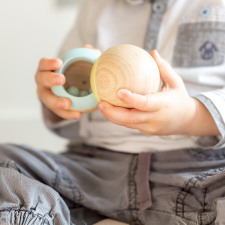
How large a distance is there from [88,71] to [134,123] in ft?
0.50

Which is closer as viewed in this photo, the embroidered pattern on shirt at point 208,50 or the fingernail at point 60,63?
the fingernail at point 60,63

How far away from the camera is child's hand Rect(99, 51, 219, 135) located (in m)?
0.51

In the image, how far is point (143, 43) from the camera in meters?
0.77

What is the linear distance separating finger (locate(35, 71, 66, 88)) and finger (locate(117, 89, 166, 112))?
0.44 ft

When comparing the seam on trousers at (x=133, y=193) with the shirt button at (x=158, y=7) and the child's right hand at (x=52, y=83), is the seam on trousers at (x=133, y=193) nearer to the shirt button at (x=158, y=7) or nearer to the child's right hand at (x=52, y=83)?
the child's right hand at (x=52, y=83)

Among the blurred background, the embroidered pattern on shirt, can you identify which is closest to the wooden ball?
the embroidered pattern on shirt

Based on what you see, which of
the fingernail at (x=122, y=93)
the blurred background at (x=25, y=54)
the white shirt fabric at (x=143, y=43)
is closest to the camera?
the fingernail at (x=122, y=93)

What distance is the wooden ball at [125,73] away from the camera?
49cm

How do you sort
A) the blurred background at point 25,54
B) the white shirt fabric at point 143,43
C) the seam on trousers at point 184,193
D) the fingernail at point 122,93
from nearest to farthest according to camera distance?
1. the fingernail at point 122,93
2. the seam on trousers at point 184,193
3. the white shirt fabric at point 143,43
4. the blurred background at point 25,54

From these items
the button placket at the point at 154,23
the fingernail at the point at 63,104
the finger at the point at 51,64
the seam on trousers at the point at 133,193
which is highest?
the button placket at the point at 154,23

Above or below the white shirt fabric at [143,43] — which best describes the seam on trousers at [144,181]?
below

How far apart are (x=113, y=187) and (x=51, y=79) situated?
0.22 meters

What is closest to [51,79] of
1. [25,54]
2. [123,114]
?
[123,114]

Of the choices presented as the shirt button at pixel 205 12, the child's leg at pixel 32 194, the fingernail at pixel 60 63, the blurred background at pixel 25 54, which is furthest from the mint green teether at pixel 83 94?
the blurred background at pixel 25 54
